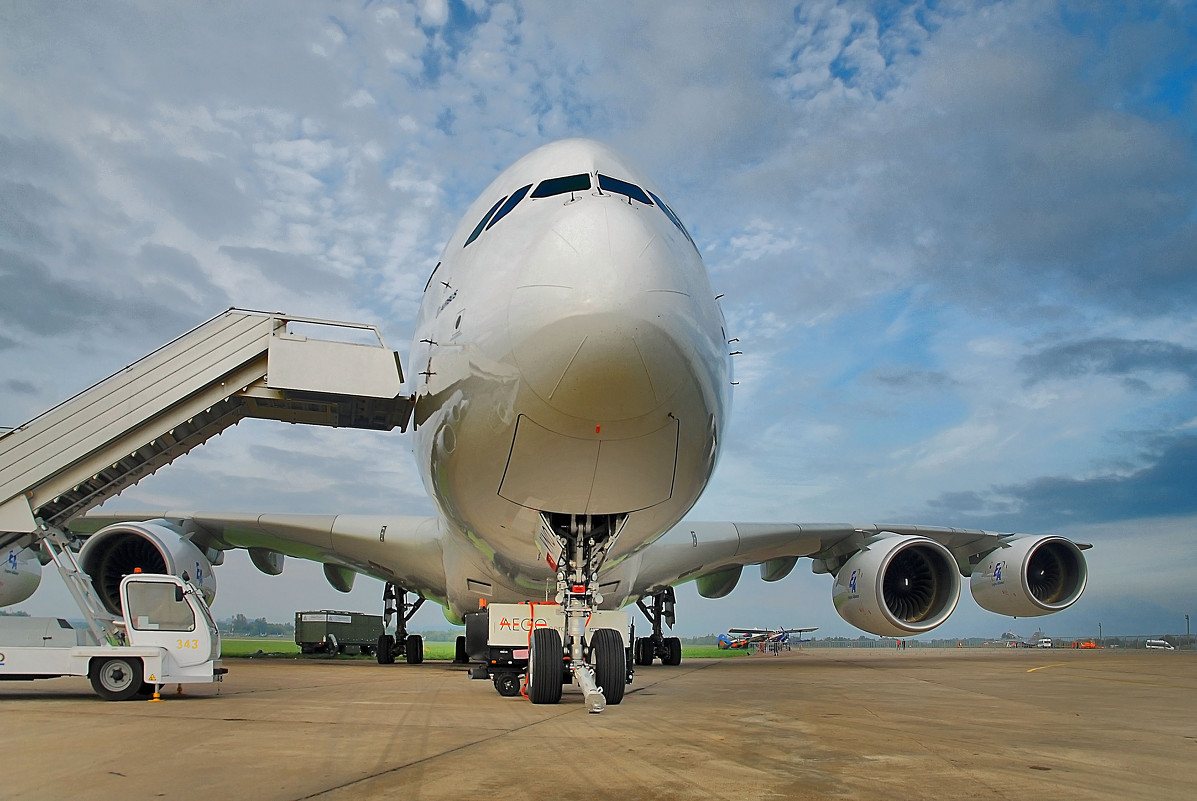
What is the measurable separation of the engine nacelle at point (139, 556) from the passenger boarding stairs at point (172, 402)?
9.49 feet

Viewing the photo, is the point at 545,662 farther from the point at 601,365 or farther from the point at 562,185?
the point at 562,185

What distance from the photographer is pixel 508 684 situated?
971cm

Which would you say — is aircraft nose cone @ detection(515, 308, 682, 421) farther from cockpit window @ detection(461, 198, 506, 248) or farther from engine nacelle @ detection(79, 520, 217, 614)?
engine nacelle @ detection(79, 520, 217, 614)

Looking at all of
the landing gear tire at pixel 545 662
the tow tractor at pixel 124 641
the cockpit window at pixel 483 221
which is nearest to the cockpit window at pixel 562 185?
the cockpit window at pixel 483 221

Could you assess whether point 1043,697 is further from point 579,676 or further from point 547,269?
point 547,269

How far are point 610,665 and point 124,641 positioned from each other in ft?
18.6

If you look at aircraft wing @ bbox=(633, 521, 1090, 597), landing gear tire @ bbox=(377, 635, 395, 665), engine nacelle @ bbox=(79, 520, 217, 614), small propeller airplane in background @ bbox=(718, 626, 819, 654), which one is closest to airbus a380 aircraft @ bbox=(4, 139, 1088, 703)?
aircraft wing @ bbox=(633, 521, 1090, 597)

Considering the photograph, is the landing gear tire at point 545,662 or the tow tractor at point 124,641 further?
the tow tractor at point 124,641

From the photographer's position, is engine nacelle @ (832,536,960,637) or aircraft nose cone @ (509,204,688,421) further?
engine nacelle @ (832,536,960,637)

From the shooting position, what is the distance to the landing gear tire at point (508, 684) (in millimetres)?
9680

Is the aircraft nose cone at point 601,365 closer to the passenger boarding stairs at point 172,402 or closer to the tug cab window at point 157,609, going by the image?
the passenger boarding stairs at point 172,402

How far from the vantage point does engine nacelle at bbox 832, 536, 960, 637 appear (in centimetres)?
1473

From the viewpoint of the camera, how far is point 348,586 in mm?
19359

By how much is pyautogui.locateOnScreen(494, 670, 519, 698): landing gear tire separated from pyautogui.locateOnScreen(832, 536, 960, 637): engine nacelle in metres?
7.49
